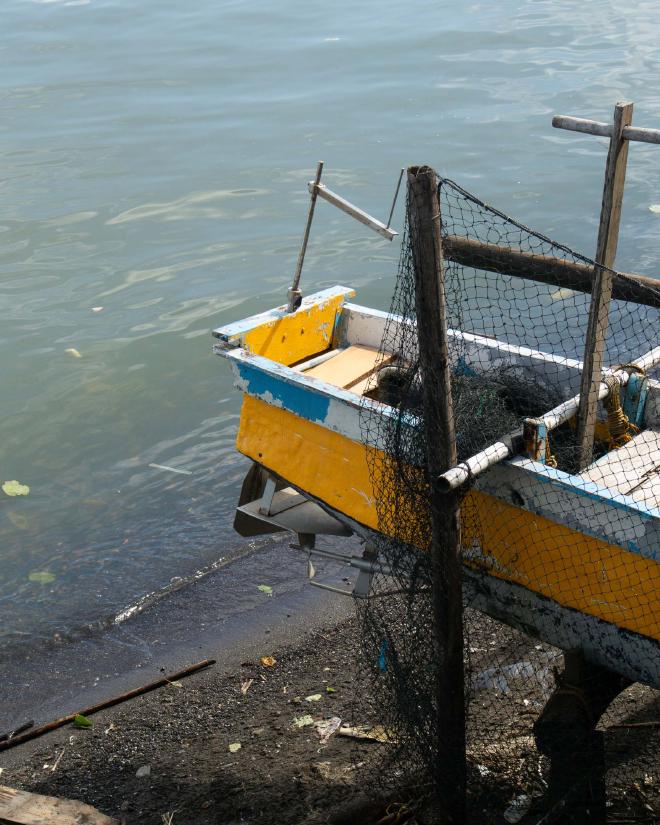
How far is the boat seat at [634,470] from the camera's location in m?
4.11

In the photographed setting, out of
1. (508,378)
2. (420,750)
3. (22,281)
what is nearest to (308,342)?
(508,378)

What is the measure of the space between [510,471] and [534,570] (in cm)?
42

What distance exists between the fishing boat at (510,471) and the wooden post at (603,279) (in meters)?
0.02

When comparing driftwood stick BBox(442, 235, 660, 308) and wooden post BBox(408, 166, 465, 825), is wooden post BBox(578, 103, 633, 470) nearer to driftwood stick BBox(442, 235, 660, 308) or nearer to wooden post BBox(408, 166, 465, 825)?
driftwood stick BBox(442, 235, 660, 308)

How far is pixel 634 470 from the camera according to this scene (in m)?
4.28

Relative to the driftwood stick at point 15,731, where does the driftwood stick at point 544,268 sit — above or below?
above

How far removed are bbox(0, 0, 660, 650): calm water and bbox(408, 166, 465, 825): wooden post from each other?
302cm

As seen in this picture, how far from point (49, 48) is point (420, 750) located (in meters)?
18.1

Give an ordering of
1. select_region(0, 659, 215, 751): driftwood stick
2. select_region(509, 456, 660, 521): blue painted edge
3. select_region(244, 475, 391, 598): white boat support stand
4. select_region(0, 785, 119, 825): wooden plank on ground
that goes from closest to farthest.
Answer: select_region(509, 456, 660, 521): blue painted edge, select_region(0, 785, 119, 825): wooden plank on ground, select_region(244, 475, 391, 598): white boat support stand, select_region(0, 659, 215, 751): driftwood stick

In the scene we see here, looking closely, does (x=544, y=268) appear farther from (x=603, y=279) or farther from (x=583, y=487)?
(x=583, y=487)

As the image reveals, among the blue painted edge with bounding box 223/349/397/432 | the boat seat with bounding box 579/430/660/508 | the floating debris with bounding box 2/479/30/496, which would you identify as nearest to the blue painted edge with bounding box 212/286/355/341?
the blue painted edge with bounding box 223/349/397/432

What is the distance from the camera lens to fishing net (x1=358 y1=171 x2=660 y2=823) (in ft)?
12.5

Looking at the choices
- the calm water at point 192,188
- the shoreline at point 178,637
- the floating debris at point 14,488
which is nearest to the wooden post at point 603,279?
the shoreline at point 178,637

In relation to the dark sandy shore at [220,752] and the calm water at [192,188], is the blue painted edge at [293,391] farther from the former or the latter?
the calm water at [192,188]
